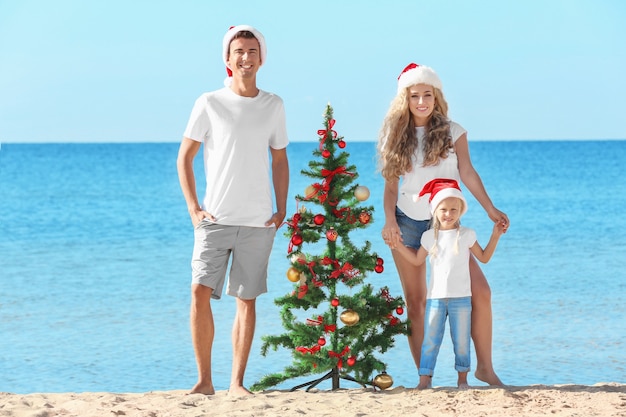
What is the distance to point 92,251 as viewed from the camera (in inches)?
627

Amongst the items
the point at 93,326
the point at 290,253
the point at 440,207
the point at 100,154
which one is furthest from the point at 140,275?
the point at 100,154

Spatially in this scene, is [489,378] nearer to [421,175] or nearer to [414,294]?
[414,294]

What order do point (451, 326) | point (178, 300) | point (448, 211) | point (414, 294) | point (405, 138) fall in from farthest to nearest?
point (178, 300)
point (414, 294)
point (405, 138)
point (451, 326)
point (448, 211)

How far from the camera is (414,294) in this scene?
5828 mm

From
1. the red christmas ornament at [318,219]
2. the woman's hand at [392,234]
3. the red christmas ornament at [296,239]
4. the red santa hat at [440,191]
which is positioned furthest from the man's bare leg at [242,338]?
the red santa hat at [440,191]

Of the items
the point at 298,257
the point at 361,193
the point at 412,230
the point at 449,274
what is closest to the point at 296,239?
the point at 298,257

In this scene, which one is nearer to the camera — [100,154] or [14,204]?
[14,204]

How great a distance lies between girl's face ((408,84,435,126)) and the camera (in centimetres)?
571

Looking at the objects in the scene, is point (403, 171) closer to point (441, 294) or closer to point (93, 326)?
point (441, 294)

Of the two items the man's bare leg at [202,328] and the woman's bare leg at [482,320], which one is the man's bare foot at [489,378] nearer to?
the woman's bare leg at [482,320]

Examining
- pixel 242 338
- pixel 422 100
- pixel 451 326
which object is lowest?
pixel 242 338

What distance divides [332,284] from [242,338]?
0.62m

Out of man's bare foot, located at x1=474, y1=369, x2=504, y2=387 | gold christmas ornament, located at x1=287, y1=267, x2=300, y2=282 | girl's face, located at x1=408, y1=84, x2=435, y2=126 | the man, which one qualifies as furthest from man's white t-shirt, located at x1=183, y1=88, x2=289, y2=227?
man's bare foot, located at x1=474, y1=369, x2=504, y2=387

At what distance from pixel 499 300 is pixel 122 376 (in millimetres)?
4394
